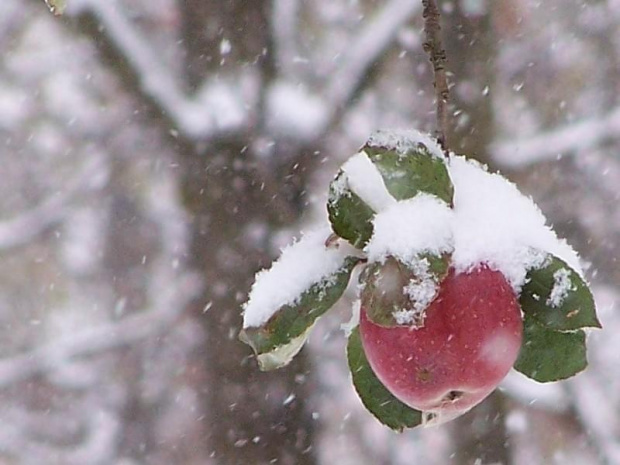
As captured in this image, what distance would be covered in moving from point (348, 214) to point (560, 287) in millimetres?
116

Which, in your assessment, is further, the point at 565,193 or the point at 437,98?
the point at 565,193

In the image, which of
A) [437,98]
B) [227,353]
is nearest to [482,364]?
[437,98]

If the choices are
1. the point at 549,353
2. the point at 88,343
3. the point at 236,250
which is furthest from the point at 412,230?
the point at 88,343

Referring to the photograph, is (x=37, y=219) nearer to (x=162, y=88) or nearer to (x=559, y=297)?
(x=162, y=88)

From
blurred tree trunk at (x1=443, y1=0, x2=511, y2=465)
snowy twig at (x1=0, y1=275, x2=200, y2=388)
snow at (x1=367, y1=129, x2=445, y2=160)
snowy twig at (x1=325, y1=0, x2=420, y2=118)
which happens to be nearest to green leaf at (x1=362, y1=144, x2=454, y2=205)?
snow at (x1=367, y1=129, x2=445, y2=160)

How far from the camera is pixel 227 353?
2969mm

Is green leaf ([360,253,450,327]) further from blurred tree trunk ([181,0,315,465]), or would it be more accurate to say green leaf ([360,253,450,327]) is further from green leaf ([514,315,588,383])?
blurred tree trunk ([181,0,315,465])

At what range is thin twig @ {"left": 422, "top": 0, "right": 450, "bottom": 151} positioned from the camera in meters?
0.41

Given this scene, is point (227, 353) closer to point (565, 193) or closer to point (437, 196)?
point (565, 193)

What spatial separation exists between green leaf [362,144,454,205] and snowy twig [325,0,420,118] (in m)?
2.78

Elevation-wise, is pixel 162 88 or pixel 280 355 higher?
pixel 280 355

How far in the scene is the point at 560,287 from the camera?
1.41ft

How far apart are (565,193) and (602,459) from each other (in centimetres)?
113

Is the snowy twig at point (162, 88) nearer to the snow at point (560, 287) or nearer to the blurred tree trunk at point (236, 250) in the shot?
the blurred tree trunk at point (236, 250)
